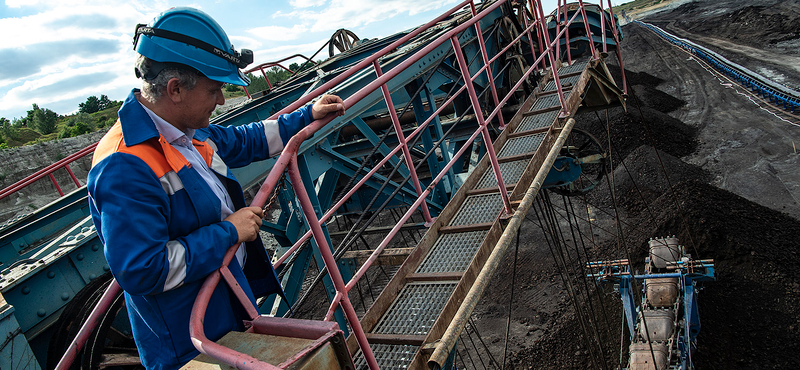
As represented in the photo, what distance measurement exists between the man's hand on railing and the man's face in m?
0.60

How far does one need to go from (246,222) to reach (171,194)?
0.27 m

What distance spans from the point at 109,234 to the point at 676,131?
664 inches

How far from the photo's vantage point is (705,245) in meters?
9.01

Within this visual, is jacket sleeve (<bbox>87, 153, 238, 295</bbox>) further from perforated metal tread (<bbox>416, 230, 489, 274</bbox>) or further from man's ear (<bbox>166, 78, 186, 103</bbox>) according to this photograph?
perforated metal tread (<bbox>416, 230, 489, 274</bbox>)

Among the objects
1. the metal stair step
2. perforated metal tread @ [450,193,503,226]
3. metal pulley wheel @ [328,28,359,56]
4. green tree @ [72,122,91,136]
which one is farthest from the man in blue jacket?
green tree @ [72,122,91,136]

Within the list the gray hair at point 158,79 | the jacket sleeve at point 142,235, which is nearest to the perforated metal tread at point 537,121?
the gray hair at point 158,79

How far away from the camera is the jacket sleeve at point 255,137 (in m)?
2.26

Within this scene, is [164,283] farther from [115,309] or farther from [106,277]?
[106,277]

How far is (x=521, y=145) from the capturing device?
4.66m

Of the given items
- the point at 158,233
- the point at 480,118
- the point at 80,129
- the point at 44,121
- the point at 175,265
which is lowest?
the point at 480,118

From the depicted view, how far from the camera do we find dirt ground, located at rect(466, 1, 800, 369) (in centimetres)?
743

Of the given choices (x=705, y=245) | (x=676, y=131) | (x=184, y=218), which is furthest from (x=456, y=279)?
(x=676, y=131)

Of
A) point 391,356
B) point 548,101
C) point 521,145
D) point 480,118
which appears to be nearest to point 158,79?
point 391,356

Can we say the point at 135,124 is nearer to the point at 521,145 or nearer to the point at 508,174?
the point at 508,174
